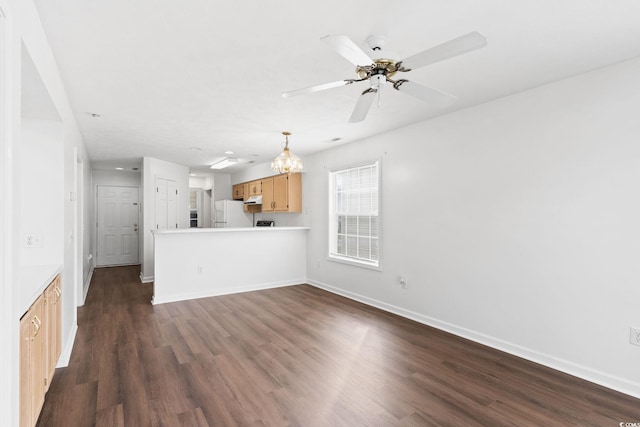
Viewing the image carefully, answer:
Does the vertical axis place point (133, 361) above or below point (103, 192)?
below

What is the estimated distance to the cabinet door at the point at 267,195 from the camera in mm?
6898

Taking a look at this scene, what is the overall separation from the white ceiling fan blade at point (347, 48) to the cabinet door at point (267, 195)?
5.21 metres

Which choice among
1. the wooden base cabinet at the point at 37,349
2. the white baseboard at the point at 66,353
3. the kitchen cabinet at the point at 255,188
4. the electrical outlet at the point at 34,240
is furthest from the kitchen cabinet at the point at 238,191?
the wooden base cabinet at the point at 37,349

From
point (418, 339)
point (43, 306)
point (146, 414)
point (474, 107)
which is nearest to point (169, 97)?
point (43, 306)

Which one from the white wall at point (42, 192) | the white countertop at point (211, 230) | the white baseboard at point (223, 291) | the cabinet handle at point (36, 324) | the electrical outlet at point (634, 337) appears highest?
the white wall at point (42, 192)

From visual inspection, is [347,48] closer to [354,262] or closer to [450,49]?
[450,49]

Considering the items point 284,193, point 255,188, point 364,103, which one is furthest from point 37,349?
point 255,188

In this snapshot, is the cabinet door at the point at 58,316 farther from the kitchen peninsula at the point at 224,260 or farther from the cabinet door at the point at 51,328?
the kitchen peninsula at the point at 224,260

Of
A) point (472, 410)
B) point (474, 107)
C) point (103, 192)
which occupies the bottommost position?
point (472, 410)

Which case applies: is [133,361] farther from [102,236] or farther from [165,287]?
[102,236]

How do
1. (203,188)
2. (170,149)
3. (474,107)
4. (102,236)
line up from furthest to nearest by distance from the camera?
1. (203,188)
2. (102,236)
3. (170,149)
4. (474,107)

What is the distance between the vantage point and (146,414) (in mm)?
2160

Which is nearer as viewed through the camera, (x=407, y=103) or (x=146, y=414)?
(x=146, y=414)

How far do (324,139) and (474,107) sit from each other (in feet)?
6.97
